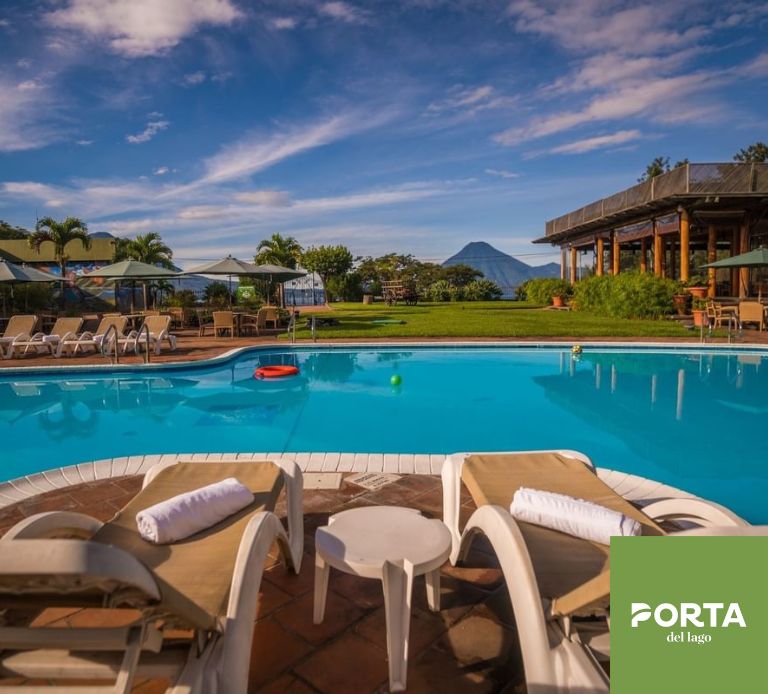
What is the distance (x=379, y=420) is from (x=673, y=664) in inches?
234

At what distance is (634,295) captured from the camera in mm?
16781

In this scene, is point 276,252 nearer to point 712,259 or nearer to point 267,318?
point 267,318

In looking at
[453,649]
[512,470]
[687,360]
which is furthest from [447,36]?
[453,649]

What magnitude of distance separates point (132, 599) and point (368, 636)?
3.95 ft

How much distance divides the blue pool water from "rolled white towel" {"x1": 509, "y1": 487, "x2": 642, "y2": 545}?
8.68ft

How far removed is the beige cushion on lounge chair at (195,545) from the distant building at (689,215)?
17.4 meters

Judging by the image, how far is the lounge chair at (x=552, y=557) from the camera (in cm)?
165

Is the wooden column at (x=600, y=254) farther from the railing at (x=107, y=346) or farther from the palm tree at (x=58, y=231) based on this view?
the palm tree at (x=58, y=231)

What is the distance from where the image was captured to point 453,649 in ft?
7.05

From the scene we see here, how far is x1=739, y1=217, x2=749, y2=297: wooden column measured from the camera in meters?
17.5

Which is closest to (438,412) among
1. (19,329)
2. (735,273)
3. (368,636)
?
(368,636)

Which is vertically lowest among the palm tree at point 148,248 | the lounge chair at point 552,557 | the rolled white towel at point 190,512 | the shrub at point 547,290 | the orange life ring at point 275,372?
the orange life ring at point 275,372

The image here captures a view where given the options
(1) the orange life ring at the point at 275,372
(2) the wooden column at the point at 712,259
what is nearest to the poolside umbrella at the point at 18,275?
(1) the orange life ring at the point at 275,372

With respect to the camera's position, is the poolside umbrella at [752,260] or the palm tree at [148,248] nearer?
the poolside umbrella at [752,260]
